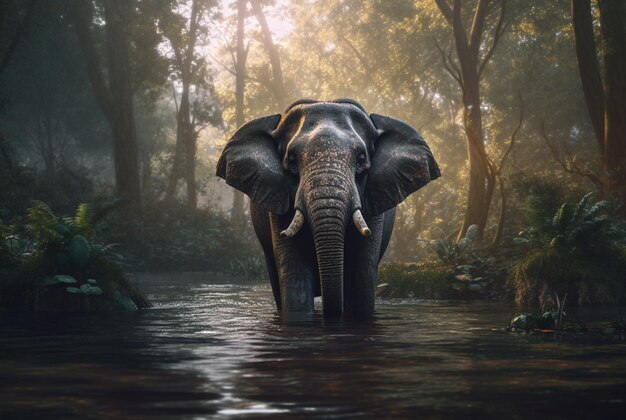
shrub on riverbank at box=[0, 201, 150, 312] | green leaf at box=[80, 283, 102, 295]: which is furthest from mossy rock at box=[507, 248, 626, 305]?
green leaf at box=[80, 283, 102, 295]

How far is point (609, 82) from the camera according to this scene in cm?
2039

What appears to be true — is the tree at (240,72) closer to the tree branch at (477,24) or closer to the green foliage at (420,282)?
the tree branch at (477,24)

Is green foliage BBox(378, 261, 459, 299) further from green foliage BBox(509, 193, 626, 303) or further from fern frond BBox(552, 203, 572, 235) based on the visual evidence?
fern frond BBox(552, 203, 572, 235)

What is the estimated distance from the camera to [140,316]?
37.7 feet

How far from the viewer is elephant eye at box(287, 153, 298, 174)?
10578 millimetres

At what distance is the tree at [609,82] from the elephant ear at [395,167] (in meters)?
9.44

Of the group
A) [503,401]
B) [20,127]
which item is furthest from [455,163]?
[503,401]

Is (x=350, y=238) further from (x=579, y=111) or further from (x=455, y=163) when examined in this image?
(x=455, y=163)

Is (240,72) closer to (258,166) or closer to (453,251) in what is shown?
(453,251)

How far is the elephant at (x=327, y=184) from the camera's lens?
32.4 ft

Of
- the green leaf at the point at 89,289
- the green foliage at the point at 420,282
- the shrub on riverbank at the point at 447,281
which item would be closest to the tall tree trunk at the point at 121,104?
the green foliage at the point at 420,282

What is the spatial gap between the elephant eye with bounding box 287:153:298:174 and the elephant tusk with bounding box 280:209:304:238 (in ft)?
2.25

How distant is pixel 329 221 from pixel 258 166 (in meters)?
1.58

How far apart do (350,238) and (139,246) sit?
22290 millimetres
